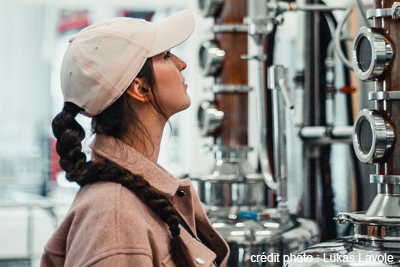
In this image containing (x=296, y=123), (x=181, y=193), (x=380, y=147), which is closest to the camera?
(x=380, y=147)

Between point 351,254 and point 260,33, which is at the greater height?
point 260,33

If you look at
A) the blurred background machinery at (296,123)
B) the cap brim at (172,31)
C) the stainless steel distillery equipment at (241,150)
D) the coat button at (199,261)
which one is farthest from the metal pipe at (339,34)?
the coat button at (199,261)

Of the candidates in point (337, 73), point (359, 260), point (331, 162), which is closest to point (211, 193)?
point (331, 162)

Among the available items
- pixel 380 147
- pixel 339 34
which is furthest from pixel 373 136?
pixel 339 34

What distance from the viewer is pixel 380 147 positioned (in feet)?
3.25

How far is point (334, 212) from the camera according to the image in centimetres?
185

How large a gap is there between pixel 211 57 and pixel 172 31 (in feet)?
2.60

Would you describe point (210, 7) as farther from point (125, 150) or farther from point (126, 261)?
point (126, 261)

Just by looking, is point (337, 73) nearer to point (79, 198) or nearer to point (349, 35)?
point (349, 35)

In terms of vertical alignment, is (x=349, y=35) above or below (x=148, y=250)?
above

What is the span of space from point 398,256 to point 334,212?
96 cm

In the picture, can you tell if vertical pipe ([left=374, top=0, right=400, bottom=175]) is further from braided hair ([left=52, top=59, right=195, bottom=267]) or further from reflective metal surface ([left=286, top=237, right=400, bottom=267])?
braided hair ([left=52, top=59, right=195, bottom=267])

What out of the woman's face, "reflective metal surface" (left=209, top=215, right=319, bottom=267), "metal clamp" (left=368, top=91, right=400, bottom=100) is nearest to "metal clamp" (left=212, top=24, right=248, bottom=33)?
"reflective metal surface" (left=209, top=215, right=319, bottom=267)

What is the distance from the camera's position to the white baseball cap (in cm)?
101
